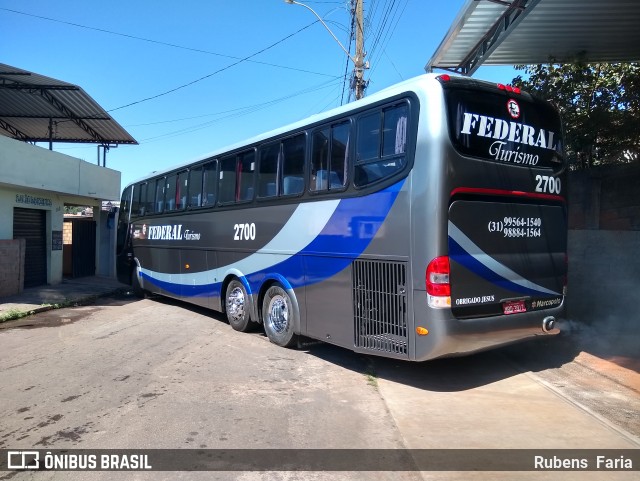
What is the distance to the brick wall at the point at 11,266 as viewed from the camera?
1260 centimetres

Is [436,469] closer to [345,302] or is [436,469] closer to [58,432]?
[345,302]

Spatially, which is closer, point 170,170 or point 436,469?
point 436,469

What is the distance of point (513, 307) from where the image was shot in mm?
5586

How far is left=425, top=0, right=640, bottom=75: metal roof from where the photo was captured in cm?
745

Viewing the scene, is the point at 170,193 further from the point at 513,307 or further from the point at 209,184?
the point at 513,307

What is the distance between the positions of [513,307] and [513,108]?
234 cm

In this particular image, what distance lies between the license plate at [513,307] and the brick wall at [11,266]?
41.1ft

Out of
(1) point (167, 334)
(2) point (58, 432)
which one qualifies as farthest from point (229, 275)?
(2) point (58, 432)

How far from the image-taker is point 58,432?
4.39 m

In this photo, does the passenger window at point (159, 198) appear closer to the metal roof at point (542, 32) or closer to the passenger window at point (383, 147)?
the metal roof at point (542, 32)

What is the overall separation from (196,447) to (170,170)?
846 cm

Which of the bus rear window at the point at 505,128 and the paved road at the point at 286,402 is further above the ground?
the bus rear window at the point at 505,128

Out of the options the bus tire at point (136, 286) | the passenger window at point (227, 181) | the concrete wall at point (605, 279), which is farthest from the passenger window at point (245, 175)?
the bus tire at point (136, 286)

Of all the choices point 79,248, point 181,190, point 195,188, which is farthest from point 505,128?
point 79,248
